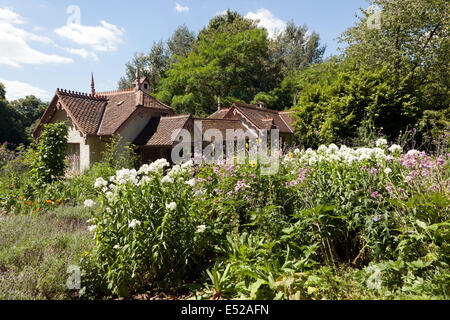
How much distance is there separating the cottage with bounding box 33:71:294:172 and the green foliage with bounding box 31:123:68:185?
617cm

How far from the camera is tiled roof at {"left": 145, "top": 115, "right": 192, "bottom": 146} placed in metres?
14.6

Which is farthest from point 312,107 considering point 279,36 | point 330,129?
point 279,36

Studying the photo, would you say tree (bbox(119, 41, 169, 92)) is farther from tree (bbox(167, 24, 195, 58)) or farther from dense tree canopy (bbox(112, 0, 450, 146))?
dense tree canopy (bbox(112, 0, 450, 146))

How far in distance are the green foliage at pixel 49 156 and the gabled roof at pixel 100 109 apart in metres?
6.32

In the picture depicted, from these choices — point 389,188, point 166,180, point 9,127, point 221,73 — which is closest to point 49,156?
point 166,180

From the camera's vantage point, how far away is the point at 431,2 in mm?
15016

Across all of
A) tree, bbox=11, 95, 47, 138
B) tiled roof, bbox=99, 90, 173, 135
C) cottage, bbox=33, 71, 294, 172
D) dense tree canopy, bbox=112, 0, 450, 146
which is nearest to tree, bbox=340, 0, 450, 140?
dense tree canopy, bbox=112, 0, 450, 146

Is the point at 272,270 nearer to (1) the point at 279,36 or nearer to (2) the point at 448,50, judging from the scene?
(2) the point at 448,50

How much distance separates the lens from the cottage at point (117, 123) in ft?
47.9

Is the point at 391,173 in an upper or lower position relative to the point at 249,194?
upper

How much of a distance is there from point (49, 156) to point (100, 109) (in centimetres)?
941

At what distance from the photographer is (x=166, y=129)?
15.4m

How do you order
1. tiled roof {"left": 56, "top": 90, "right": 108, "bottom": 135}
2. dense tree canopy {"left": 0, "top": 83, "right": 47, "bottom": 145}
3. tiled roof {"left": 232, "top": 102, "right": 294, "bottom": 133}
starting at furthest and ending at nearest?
dense tree canopy {"left": 0, "top": 83, "right": 47, "bottom": 145} → tiled roof {"left": 232, "top": 102, "right": 294, "bottom": 133} → tiled roof {"left": 56, "top": 90, "right": 108, "bottom": 135}

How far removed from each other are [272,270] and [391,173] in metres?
2.17
